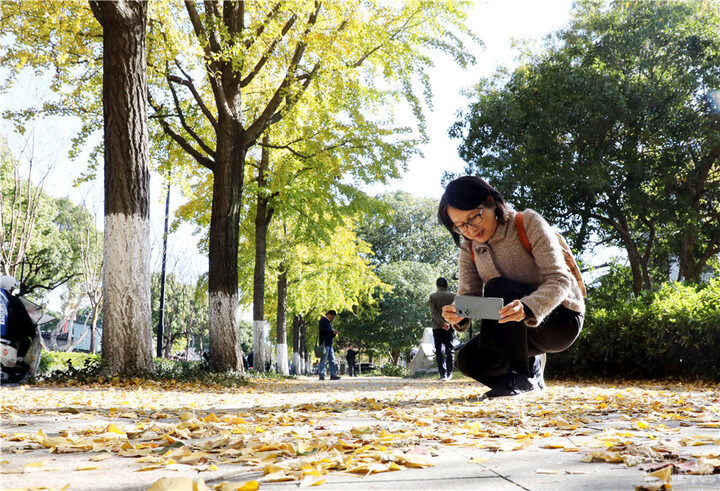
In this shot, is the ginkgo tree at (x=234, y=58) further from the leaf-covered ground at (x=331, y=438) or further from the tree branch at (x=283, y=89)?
the leaf-covered ground at (x=331, y=438)

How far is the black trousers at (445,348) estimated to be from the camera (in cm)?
1140

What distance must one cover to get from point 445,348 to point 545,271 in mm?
7945

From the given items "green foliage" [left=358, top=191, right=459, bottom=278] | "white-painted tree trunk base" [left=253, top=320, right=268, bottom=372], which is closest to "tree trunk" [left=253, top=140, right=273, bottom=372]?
"white-painted tree trunk base" [left=253, top=320, right=268, bottom=372]

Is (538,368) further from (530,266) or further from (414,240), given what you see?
(414,240)

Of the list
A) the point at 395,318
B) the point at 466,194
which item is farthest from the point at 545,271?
the point at 395,318

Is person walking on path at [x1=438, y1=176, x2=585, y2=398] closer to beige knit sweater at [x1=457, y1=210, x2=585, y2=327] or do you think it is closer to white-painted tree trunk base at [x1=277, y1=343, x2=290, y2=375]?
beige knit sweater at [x1=457, y1=210, x2=585, y2=327]

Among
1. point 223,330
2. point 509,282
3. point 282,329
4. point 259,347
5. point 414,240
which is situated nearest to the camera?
point 509,282

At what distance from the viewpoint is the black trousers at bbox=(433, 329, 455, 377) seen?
1140cm

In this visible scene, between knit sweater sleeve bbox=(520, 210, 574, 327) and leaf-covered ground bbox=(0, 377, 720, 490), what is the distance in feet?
2.38

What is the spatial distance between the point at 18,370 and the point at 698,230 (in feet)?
56.5

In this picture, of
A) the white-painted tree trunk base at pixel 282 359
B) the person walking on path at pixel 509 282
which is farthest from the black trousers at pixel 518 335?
the white-painted tree trunk base at pixel 282 359

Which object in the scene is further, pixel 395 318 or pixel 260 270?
pixel 395 318

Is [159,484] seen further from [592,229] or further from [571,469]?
[592,229]

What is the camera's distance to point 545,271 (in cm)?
411
